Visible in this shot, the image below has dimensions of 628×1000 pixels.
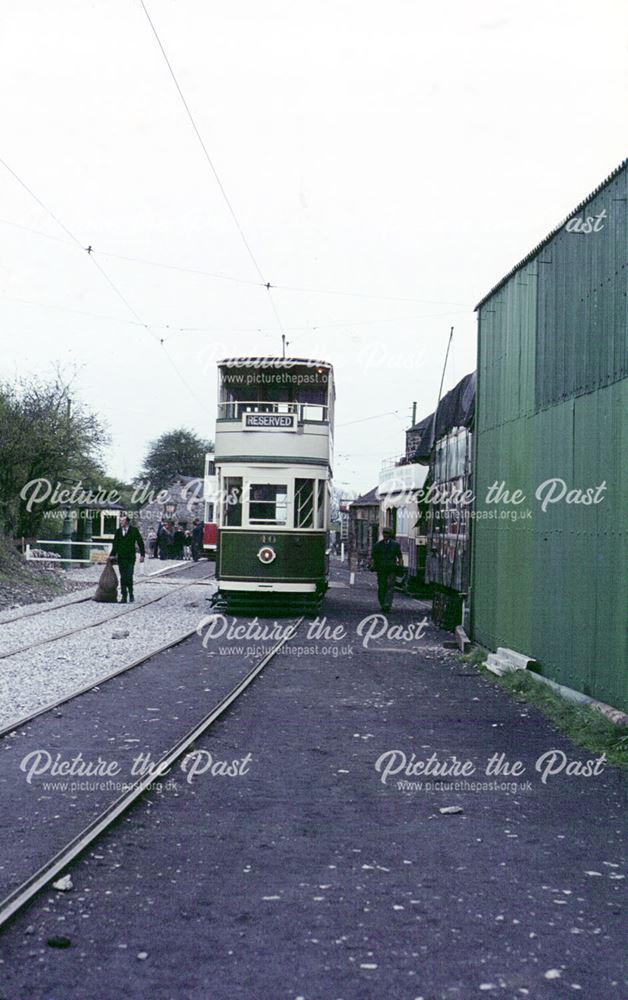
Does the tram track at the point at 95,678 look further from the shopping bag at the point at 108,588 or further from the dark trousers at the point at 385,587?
the dark trousers at the point at 385,587

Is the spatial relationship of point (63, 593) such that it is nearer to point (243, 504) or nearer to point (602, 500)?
point (243, 504)

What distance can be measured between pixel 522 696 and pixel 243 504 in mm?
9781

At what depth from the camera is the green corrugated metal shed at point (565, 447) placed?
368 inches

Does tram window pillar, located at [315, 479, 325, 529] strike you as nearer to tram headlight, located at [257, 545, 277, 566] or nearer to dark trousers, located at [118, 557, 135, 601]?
tram headlight, located at [257, 545, 277, 566]

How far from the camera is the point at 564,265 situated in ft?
37.2

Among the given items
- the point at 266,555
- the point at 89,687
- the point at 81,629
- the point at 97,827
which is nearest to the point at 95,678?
the point at 89,687

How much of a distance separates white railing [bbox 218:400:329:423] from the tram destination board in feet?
1.22

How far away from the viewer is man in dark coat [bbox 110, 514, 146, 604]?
2233 cm

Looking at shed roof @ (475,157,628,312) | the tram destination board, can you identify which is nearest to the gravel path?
the tram destination board

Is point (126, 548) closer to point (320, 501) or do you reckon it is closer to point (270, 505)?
point (270, 505)

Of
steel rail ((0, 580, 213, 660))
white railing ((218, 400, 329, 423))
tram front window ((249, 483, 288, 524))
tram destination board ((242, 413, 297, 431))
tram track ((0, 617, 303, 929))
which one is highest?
white railing ((218, 400, 329, 423))

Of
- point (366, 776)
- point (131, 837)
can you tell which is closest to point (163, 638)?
point (366, 776)

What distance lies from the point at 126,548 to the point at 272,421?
4.52m

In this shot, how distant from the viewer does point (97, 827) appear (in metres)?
5.84
